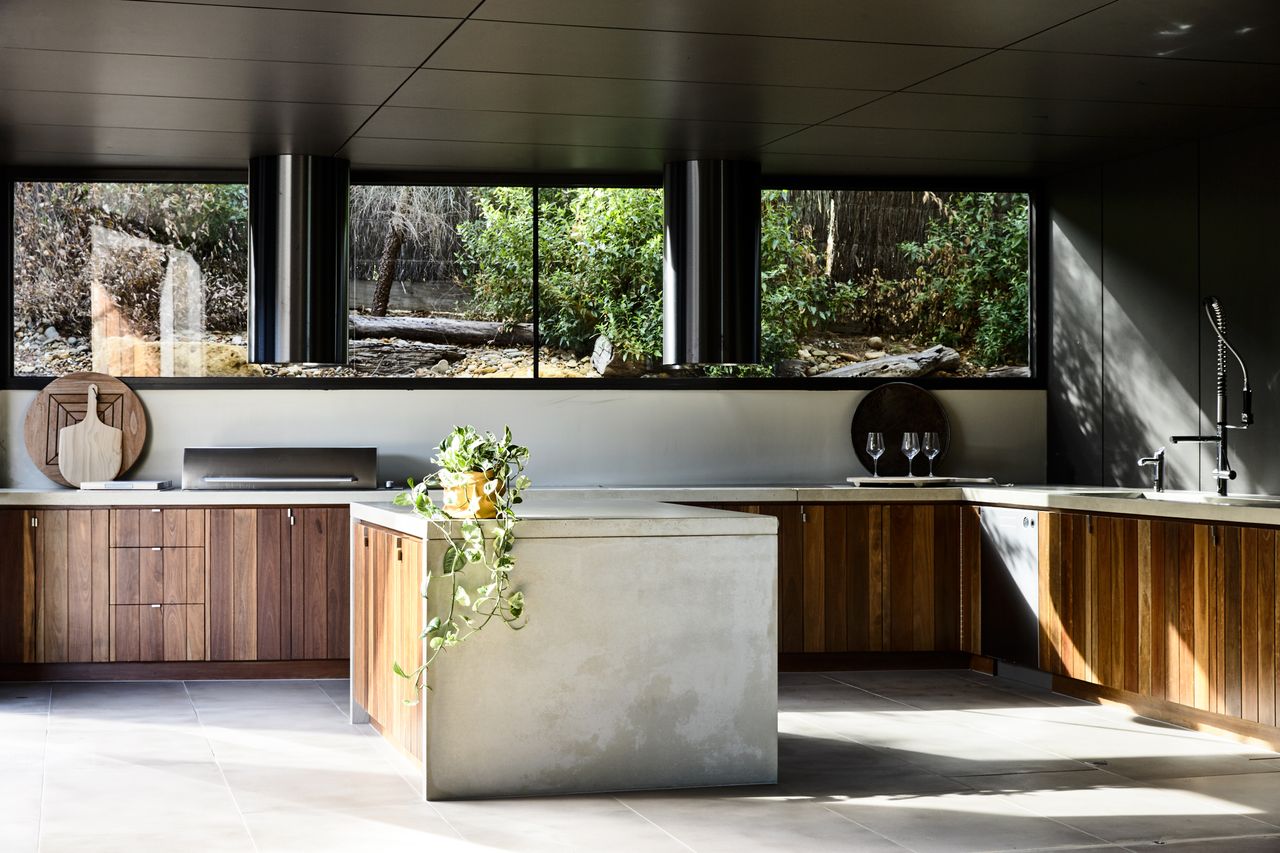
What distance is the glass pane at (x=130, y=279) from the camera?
6.74 m

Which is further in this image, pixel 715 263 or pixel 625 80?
pixel 715 263

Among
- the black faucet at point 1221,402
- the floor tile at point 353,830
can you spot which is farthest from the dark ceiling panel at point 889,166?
the floor tile at point 353,830

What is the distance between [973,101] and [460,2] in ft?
7.09

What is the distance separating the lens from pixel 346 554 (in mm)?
6309

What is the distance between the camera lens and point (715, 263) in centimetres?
643

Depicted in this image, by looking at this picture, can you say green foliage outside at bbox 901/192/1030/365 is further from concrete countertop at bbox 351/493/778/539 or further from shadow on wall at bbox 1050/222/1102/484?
concrete countertop at bbox 351/493/778/539

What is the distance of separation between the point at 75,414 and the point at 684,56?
358 cm

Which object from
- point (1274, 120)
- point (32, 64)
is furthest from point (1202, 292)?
point (32, 64)

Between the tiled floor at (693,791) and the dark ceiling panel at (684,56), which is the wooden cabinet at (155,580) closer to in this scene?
the tiled floor at (693,791)

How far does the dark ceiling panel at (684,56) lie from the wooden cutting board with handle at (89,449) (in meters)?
2.87

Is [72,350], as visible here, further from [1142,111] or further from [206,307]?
[1142,111]

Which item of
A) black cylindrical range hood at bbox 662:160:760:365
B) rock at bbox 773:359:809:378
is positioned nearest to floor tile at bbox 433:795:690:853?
black cylindrical range hood at bbox 662:160:760:365

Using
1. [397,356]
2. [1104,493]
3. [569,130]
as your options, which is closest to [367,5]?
[569,130]

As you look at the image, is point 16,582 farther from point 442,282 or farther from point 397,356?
point 442,282
